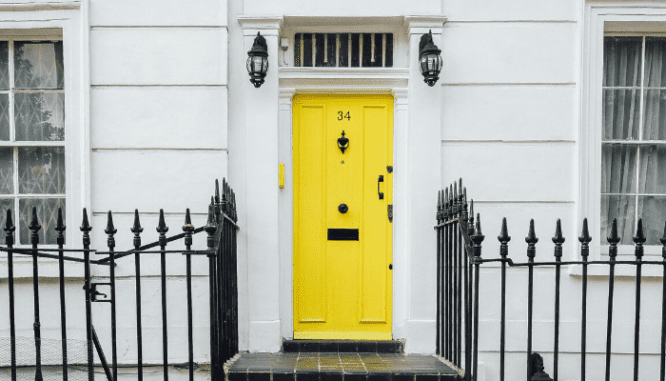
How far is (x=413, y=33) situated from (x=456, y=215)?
1.60 meters

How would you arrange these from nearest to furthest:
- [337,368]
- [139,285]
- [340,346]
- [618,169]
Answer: [139,285], [337,368], [340,346], [618,169]

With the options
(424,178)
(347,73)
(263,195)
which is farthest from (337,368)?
(347,73)

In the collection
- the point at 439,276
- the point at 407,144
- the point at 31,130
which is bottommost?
the point at 439,276

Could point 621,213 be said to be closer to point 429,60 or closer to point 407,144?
point 407,144

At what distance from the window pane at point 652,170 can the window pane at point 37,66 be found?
4.94 metres

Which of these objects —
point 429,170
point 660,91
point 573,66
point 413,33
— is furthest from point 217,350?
point 660,91

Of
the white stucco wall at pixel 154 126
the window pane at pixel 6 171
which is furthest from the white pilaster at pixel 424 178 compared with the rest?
the window pane at pixel 6 171

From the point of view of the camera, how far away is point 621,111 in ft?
14.2

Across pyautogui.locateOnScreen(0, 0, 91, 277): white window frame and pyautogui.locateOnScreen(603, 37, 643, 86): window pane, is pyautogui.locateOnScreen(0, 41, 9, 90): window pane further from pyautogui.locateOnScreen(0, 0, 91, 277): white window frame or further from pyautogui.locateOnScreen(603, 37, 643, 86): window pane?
pyautogui.locateOnScreen(603, 37, 643, 86): window pane

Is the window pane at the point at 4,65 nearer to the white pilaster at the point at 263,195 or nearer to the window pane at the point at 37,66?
the window pane at the point at 37,66

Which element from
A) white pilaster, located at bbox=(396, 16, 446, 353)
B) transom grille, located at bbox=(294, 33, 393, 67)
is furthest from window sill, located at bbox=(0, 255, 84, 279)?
white pilaster, located at bbox=(396, 16, 446, 353)

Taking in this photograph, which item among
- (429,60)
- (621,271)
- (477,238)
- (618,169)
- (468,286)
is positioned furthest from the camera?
(618,169)

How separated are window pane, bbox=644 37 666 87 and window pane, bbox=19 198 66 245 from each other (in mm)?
5062

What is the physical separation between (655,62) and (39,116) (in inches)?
206
